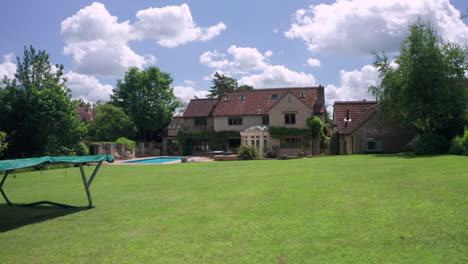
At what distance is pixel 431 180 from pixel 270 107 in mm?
29063

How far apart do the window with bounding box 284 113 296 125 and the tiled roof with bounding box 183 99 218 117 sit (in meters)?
11.4

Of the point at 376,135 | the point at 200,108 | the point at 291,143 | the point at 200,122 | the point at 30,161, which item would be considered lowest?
the point at 30,161

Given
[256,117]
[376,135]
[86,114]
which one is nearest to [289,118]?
[256,117]

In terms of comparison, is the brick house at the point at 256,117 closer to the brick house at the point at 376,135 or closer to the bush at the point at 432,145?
the brick house at the point at 376,135

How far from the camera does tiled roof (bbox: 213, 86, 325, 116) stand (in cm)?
4225

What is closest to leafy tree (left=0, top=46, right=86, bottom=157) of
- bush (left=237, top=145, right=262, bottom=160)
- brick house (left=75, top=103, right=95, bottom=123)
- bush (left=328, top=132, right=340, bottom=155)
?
bush (left=237, top=145, right=262, bottom=160)

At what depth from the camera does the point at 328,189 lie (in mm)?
10984

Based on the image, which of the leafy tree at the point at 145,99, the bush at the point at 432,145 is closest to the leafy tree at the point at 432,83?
the bush at the point at 432,145

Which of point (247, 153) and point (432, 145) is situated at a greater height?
point (432, 145)

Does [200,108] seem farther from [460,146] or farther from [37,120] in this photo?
[460,146]

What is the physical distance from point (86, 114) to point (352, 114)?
5331 cm

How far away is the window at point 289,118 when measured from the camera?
39500 millimetres

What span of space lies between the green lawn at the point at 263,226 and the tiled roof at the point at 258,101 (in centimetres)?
3027

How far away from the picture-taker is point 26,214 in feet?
34.2
